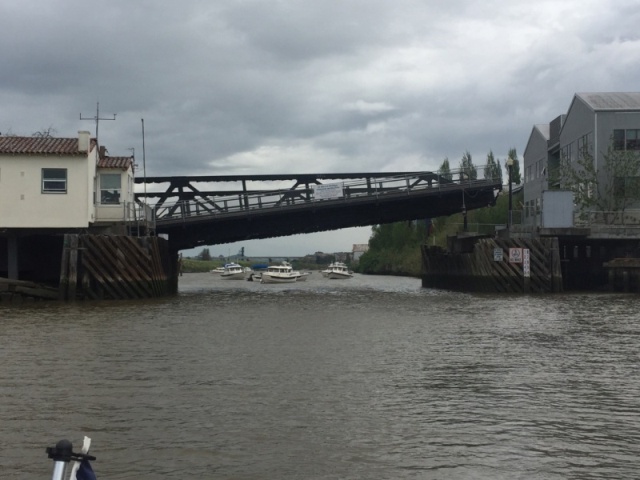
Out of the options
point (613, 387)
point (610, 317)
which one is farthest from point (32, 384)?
point (610, 317)

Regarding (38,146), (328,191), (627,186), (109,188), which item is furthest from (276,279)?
(38,146)

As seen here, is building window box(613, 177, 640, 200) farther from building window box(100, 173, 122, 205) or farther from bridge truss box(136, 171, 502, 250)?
building window box(100, 173, 122, 205)

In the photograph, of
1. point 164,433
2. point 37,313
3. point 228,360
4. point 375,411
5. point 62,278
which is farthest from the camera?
point 62,278

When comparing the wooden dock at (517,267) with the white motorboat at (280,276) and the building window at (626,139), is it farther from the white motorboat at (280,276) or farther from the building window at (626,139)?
the white motorboat at (280,276)

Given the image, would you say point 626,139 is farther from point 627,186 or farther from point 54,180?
point 54,180

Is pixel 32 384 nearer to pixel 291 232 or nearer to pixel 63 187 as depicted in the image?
pixel 63 187

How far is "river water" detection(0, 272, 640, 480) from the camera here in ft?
27.8

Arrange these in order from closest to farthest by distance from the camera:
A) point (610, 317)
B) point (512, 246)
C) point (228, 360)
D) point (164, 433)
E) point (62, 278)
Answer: point (164, 433)
point (228, 360)
point (610, 317)
point (62, 278)
point (512, 246)

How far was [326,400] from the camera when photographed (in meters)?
11.6

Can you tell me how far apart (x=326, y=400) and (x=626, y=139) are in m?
44.6

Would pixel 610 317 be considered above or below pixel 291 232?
below

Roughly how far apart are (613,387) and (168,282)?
109ft

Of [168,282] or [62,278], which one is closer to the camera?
[62,278]

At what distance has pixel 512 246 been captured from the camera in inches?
1640
